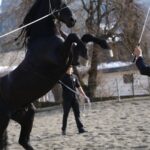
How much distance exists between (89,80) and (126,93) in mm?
4110

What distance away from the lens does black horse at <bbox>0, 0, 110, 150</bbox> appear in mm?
5879

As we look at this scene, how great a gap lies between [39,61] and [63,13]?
2.36ft

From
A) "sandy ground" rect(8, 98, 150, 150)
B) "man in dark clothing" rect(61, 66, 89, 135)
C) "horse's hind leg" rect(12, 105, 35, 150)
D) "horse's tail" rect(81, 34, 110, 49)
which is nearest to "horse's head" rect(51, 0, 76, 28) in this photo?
"horse's tail" rect(81, 34, 110, 49)

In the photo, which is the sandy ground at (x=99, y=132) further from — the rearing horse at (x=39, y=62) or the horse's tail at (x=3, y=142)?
the rearing horse at (x=39, y=62)

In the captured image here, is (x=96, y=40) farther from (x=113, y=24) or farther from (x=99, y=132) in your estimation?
(x=113, y=24)

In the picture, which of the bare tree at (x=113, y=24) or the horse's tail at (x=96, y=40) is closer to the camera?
the horse's tail at (x=96, y=40)

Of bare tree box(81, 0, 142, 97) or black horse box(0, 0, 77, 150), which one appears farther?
bare tree box(81, 0, 142, 97)

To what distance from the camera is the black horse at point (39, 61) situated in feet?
19.3

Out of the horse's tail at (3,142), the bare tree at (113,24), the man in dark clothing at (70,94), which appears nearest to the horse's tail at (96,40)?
the horse's tail at (3,142)

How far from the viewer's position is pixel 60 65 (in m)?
5.88

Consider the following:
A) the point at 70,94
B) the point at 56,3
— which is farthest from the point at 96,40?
the point at 70,94

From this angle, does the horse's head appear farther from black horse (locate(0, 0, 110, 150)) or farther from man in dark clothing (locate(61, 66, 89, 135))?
man in dark clothing (locate(61, 66, 89, 135))

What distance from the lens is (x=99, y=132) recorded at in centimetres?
1055

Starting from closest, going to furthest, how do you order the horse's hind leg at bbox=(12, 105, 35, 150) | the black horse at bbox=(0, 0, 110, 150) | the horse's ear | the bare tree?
the black horse at bbox=(0, 0, 110, 150) < the horse's ear < the horse's hind leg at bbox=(12, 105, 35, 150) < the bare tree
